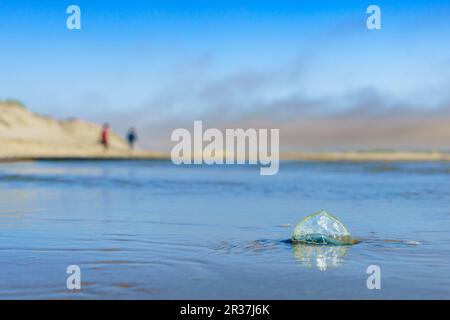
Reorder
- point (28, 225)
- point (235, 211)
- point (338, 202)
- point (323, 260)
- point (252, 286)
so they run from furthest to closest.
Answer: point (338, 202) → point (235, 211) → point (28, 225) → point (323, 260) → point (252, 286)

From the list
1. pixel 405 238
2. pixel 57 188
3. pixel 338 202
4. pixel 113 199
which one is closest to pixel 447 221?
pixel 405 238

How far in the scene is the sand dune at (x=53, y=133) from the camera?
2082 inches

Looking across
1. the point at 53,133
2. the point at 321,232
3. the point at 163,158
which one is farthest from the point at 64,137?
the point at 321,232

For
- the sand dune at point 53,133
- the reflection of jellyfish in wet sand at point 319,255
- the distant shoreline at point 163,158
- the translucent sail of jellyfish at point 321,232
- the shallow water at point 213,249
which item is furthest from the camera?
the sand dune at point 53,133

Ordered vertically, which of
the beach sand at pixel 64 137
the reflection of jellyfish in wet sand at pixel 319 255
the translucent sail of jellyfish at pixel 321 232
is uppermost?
the beach sand at pixel 64 137

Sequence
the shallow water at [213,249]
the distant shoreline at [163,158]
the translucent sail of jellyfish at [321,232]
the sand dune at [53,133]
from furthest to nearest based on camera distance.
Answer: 1. the sand dune at [53,133]
2. the distant shoreline at [163,158]
3. the translucent sail of jellyfish at [321,232]
4. the shallow water at [213,249]

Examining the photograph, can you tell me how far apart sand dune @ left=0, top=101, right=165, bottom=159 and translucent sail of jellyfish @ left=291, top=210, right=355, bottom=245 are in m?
44.2

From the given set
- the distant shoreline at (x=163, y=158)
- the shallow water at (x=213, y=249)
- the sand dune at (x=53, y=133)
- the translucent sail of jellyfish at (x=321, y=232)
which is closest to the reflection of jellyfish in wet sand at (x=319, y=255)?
the shallow water at (x=213, y=249)

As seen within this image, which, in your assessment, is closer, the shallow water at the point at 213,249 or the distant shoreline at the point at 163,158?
the shallow water at the point at 213,249

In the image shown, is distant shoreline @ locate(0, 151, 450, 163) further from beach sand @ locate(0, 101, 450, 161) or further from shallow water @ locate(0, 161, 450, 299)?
shallow water @ locate(0, 161, 450, 299)

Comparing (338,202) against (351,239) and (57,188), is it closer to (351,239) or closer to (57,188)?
(351,239)

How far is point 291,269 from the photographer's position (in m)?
5.86

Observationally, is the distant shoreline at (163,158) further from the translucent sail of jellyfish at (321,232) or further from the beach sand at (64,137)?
the translucent sail of jellyfish at (321,232)
